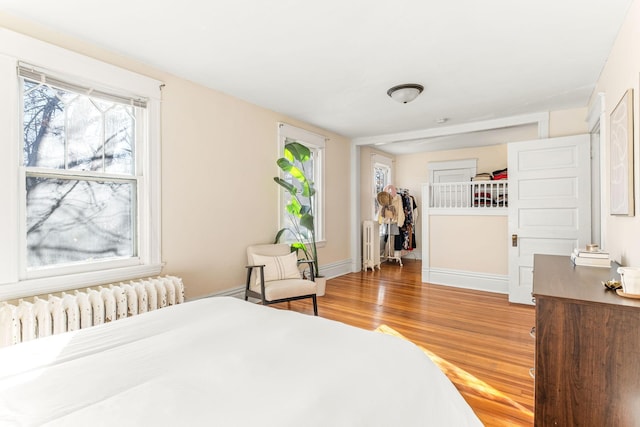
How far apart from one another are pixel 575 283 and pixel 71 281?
3278 mm

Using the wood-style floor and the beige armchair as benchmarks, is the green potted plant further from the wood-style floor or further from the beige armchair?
the wood-style floor

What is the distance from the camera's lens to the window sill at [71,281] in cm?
215

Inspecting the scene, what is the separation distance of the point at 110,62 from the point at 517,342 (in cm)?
417

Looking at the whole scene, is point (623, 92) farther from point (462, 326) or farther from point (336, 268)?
point (336, 268)

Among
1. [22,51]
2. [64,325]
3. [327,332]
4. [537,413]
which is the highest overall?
[22,51]

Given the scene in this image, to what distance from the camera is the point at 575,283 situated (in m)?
1.75

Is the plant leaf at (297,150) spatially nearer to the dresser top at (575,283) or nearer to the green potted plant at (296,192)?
the green potted plant at (296,192)

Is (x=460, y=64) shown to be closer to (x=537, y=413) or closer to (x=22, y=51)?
(x=537, y=413)

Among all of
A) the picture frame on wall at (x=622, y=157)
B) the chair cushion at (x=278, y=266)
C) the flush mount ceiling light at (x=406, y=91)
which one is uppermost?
the flush mount ceiling light at (x=406, y=91)

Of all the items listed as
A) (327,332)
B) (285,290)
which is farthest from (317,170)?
(327,332)

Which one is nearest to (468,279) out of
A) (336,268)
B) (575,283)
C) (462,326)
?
(462,326)

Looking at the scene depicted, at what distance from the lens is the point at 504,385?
7.12 ft

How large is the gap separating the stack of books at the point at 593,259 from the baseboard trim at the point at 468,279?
2394 mm

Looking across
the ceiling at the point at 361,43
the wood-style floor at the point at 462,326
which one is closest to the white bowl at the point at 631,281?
the wood-style floor at the point at 462,326
